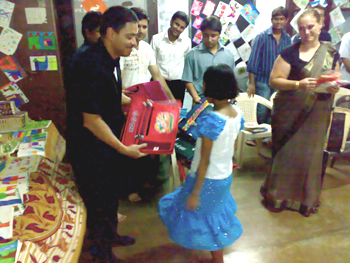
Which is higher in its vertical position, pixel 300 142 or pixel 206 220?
pixel 300 142

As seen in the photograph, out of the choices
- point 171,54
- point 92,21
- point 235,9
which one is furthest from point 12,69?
point 235,9

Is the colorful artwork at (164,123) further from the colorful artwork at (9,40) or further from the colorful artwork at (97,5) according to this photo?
the colorful artwork at (9,40)

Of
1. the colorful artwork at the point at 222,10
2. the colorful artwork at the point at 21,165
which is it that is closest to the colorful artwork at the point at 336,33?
the colorful artwork at the point at 222,10

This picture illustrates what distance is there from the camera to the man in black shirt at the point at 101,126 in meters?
1.32

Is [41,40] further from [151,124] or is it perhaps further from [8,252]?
[8,252]

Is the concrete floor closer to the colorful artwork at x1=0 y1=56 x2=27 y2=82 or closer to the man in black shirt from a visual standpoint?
the man in black shirt

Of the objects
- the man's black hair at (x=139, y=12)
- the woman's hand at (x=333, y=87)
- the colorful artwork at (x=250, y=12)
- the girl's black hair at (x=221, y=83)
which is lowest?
the woman's hand at (x=333, y=87)

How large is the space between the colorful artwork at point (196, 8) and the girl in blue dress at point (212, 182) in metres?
2.49

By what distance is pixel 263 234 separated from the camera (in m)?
2.08

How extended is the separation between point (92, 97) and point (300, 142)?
1.66 meters

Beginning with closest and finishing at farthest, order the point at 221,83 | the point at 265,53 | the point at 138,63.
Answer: the point at 221,83
the point at 138,63
the point at 265,53

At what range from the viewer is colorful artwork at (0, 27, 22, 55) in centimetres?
254

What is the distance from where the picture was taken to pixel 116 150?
1.53 meters

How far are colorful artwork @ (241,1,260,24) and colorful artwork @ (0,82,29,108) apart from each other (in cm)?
296
